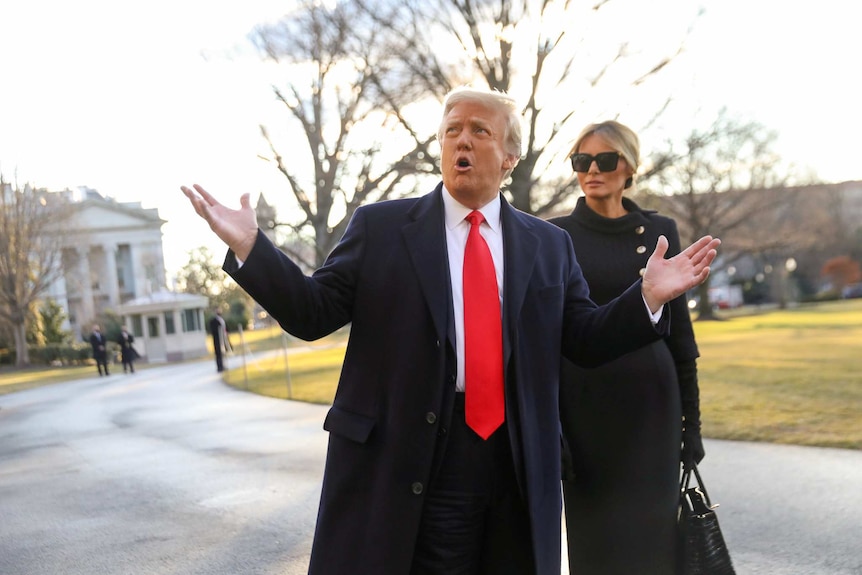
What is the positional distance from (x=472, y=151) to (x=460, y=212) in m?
0.20

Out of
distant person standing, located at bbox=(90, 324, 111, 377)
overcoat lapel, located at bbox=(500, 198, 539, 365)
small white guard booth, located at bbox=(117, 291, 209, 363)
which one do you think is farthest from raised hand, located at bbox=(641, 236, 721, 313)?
small white guard booth, located at bbox=(117, 291, 209, 363)

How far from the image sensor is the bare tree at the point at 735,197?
42.9m

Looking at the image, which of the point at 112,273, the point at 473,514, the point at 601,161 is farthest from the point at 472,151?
the point at 112,273

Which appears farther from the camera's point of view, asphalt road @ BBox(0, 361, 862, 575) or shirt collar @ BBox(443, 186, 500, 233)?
asphalt road @ BBox(0, 361, 862, 575)

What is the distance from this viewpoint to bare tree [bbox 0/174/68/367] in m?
43.3

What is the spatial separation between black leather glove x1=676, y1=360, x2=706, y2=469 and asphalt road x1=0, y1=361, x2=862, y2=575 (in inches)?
59.8

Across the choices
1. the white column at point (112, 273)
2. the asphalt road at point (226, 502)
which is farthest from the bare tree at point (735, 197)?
the white column at point (112, 273)

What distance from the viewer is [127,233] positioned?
8638 cm

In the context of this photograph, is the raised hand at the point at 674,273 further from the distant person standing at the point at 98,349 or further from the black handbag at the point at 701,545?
the distant person standing at the point at 98,349

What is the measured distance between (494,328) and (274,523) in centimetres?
407

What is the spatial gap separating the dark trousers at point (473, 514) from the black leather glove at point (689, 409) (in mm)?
1265

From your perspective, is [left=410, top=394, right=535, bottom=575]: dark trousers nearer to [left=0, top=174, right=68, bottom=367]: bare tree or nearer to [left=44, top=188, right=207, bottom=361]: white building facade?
[left=0, top=174, right=68, bottom=367]: bare tree

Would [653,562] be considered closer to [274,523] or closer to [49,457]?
[274,523]

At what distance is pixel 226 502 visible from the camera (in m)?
6.94
